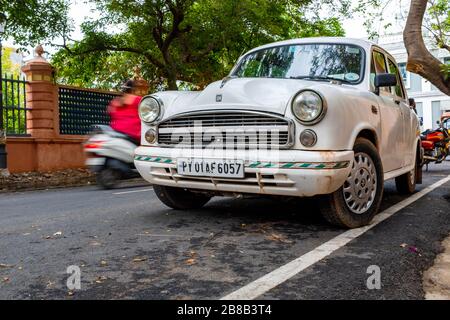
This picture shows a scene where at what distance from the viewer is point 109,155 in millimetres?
8289

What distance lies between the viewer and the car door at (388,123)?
453 cm

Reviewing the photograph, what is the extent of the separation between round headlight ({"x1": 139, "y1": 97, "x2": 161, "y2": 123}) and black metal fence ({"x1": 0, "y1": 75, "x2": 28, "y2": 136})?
8.25 m

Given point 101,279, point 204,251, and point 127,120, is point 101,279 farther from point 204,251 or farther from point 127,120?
point 127,120

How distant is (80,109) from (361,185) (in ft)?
36.8

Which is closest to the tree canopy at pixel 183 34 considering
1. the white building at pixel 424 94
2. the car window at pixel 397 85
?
the car window at pixel 397 85

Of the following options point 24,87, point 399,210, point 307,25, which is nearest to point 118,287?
point 399,210

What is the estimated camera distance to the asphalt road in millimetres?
2440

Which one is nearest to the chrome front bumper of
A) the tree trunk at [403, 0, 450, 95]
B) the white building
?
the tree trunk at [403, 0, 450, 95]

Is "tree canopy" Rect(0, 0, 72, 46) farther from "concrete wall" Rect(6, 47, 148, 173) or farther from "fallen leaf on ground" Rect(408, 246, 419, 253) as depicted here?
"fallen leaf on ground" Rect(408, 246, 419, 253)

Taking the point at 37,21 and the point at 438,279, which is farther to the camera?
the point at 37,21

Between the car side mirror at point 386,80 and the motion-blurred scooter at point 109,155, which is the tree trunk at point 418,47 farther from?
the car side mirror at point 386,80

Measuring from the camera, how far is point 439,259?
318 centimetres

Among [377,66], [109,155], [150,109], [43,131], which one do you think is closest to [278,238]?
[150,109]

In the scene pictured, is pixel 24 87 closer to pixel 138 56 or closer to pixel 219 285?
pixel 138 56
